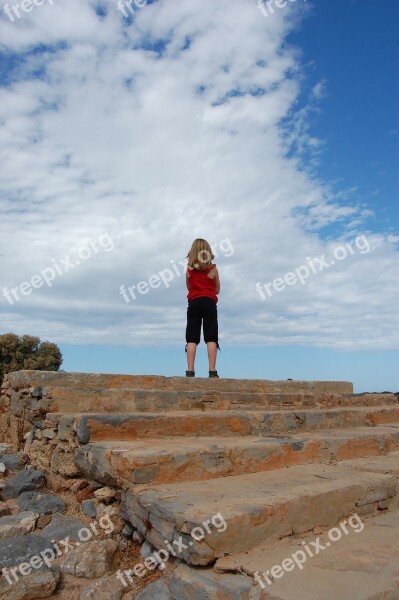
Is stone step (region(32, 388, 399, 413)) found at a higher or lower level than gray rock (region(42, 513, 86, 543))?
higher

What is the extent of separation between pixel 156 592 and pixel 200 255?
4.62 m

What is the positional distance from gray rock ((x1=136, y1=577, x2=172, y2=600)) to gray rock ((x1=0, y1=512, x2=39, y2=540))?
46.7 inches

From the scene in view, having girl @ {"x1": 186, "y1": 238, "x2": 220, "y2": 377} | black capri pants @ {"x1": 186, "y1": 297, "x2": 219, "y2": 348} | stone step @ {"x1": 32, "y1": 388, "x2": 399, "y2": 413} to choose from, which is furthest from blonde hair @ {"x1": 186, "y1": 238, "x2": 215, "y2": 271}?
stone step @ {"x1": 32, "y1": 388, "x2": 399, "y2": 413}

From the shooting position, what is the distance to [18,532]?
3.18 meters

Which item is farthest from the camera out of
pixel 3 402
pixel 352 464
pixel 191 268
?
pixel 191 268

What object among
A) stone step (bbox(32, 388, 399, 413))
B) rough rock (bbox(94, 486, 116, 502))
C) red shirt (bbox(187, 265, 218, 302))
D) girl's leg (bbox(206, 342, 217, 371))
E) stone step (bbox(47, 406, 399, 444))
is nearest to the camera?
rough rock (bbox(94, 486, 116, 502))

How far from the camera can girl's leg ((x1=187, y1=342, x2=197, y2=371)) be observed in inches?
248

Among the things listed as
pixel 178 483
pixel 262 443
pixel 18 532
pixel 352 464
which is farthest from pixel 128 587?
pixel 352 464

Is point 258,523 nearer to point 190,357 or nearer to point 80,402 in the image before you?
point 80,402

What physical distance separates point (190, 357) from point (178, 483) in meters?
3.26

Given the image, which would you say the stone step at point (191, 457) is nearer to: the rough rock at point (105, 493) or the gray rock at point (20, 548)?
the rough rock at point (105, 493)

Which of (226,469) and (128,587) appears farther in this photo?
(226,469)

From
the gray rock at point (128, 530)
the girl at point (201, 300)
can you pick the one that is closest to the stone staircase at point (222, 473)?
the gray rock at point (128, 530)

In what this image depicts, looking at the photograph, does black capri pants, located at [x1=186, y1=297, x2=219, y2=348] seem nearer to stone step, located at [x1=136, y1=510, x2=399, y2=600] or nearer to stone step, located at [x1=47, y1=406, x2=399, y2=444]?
stone step, located at [x1=47, y1=406, x2=399, y2=444]
